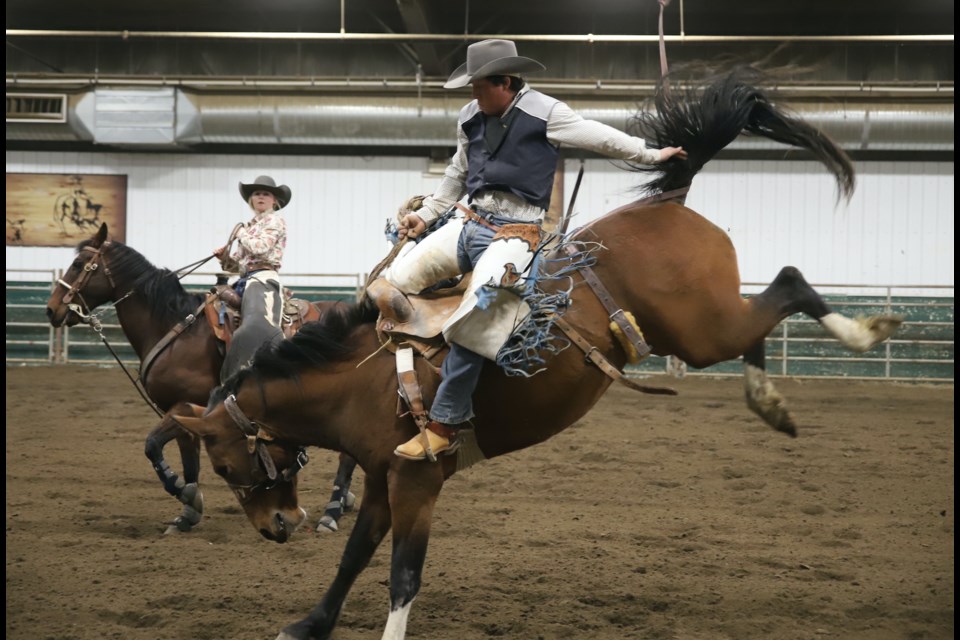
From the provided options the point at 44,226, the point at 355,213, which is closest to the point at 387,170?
the point at 355,213

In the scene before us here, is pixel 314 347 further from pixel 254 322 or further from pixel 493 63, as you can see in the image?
pixel 254 322

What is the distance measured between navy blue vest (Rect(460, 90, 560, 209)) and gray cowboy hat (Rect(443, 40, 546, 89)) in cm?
11

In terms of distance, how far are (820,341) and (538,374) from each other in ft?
32.7

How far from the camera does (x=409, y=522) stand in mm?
2982

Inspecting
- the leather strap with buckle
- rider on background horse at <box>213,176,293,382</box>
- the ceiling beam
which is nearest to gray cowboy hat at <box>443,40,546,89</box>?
the leather strap with buckle

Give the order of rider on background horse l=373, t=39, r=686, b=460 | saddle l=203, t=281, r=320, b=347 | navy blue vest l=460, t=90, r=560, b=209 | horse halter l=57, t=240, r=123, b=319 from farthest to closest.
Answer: horse halter l=57, t=240, r=123, b=319 → saddle l=203, t=281, r=320, b=347 → navy blue vest l=460, t=90, r=560, b=209 → rider on background horse l=373, t=39, r=686, b=460

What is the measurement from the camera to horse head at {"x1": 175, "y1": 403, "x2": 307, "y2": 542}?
10.4 ft

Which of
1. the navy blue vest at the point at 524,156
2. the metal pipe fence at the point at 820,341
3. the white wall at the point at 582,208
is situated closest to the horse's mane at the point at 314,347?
the navy blue vest at the point at 524,156

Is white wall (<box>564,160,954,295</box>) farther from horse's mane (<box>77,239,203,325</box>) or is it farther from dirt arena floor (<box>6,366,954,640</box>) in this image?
horse's mane (<box>77,239,203,325</box>)

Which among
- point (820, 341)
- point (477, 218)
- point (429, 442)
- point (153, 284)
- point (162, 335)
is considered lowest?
point (429, 442)

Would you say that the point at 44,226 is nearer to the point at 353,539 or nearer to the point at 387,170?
the point at 387,170

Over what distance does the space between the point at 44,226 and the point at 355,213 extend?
180 inches

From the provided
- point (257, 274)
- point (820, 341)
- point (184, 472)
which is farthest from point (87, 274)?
point (820, 341)

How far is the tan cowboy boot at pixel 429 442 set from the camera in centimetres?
294
